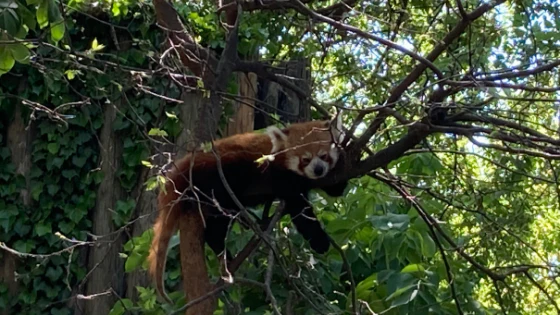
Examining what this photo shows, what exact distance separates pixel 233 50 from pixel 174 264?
2285mm

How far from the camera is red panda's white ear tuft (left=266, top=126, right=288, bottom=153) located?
3.95 metres

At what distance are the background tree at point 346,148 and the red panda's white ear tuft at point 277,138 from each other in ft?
0.79

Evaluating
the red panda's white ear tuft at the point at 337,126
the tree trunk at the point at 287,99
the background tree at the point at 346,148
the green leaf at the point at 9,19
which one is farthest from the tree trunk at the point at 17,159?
the green leaf at the point at 9,19

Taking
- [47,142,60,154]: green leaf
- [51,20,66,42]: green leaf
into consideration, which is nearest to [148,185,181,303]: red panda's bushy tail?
[51,20,66,42]: green leaf

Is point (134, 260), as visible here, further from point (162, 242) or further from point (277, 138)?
point (277, 138)

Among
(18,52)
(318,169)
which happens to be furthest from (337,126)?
(18,52)

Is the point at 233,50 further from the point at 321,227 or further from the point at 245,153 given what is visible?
the point at 321,227

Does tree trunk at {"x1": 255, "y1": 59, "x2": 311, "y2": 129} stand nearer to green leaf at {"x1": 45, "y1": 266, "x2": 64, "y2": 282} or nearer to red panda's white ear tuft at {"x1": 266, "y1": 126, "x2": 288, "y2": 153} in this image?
red panda's white ear tuft at {"x1": 266, "y1": 126, "x2": 288, "y2": 153}

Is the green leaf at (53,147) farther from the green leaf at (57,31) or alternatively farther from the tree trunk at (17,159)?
the green leaf at (57,31)

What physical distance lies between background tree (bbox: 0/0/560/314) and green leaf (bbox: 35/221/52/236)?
19 millimetres

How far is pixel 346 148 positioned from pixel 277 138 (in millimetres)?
1193

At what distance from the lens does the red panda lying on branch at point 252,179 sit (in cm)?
357

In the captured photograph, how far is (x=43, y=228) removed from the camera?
5.22 m

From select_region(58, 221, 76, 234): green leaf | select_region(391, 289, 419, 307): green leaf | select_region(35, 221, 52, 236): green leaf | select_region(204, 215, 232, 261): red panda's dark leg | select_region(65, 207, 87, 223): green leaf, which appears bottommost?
select_region(35, 221, 52, 236): green leaf
